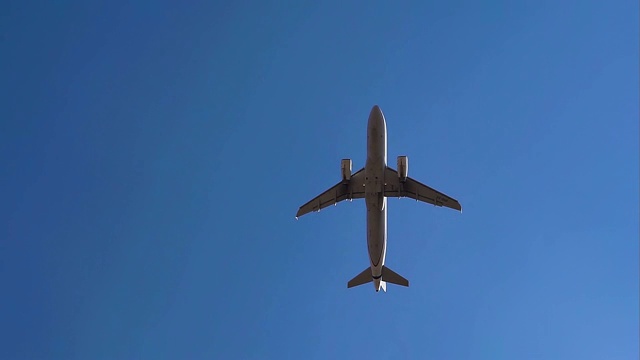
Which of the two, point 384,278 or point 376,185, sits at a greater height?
point 376,185

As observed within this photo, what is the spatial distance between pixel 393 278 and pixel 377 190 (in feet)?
48.0

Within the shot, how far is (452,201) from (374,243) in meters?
10.2

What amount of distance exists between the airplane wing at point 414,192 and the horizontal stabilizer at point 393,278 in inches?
434

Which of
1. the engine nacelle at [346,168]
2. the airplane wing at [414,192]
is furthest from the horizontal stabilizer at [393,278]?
the engine nacelle at [346,168]

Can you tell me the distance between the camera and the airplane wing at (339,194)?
7312cm

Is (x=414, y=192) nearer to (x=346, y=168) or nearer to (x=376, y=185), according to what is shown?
(x=376, y=185)

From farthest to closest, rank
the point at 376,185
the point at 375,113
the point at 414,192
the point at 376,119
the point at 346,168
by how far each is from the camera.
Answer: the point at 346,168 < the point at 414,192 < the point at 376,185 < the point at 375,113 < the point at 376,119

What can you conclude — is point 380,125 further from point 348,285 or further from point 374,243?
point 348,285

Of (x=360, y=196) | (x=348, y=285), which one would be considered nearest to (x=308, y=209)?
(x=360, y=196)

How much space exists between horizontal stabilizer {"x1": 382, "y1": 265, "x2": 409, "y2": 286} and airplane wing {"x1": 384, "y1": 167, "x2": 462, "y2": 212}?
11.0m

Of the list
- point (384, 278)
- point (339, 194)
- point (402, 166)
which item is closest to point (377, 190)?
point (402, 166)

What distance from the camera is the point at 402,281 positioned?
78.2 m

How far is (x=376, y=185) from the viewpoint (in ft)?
225

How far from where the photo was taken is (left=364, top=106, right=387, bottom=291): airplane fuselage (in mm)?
65688
